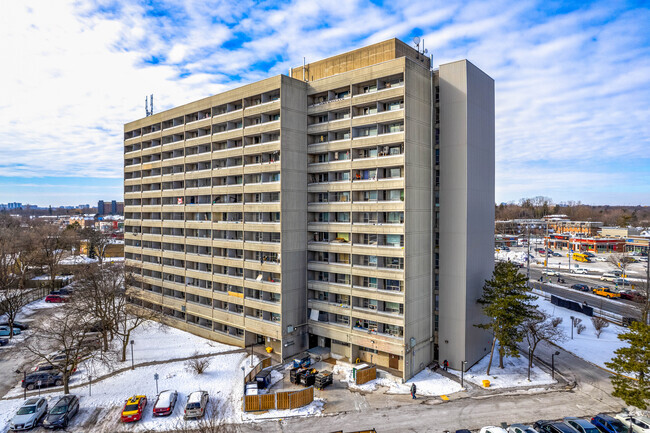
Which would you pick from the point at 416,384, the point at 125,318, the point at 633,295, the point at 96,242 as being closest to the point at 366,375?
the point at 416,384

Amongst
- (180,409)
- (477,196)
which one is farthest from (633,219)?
(180,409)

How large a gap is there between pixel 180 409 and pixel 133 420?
3.20m

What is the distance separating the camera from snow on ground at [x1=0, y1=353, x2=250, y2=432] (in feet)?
87.6

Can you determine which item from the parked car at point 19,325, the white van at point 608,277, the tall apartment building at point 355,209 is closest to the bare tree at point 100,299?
the tall apartment building at point 355,209

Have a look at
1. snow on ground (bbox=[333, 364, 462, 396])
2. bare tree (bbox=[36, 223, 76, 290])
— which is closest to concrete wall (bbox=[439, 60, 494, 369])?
snow on ground (bbox=[333, 364, 462, 396])

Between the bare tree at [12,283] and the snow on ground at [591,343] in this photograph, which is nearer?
the snow on ground at [591,343]

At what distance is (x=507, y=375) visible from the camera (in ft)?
110

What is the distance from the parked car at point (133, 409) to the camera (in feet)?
85.7

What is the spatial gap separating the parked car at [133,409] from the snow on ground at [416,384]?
1607 centimetres

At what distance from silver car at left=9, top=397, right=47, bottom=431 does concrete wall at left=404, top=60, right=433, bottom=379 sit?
92.7ft

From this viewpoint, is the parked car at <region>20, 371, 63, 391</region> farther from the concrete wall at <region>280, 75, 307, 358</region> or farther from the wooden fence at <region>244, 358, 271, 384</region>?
the concrete wall at <region>280, 75, 307, 358</region>

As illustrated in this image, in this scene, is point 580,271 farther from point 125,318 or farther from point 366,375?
point 125,318

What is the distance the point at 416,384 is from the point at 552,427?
10344 millimetres

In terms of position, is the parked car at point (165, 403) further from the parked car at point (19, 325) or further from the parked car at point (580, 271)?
the parked car at point (580, 271)
